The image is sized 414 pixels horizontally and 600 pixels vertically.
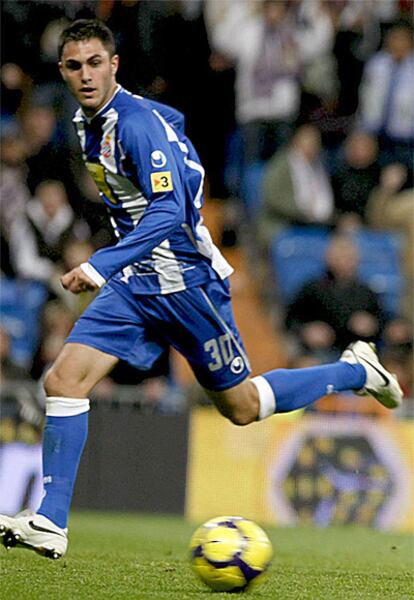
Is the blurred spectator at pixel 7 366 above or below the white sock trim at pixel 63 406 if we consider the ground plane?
below

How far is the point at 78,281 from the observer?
611 centimetres

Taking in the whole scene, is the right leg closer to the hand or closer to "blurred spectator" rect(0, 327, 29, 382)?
the hand

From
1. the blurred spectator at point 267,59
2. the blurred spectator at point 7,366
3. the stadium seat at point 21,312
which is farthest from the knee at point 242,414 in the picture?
the blurred spectator at point 267,59

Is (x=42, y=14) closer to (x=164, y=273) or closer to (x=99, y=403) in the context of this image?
(x=99, y=403)

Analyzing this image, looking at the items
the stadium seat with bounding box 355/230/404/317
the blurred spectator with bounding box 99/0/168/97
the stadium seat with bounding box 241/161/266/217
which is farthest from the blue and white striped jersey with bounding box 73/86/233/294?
the stadium seat with bounding box 241/161/266/217

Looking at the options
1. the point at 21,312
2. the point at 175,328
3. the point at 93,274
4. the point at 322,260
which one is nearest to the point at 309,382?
the point at 175,328

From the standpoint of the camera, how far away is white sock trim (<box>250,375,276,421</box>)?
7.20m

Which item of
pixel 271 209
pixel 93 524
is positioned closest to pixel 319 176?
pixel 271 209

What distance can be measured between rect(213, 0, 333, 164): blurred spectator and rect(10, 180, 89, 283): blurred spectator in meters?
2.93

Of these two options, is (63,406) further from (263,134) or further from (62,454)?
(263,134)

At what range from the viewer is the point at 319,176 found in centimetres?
1428

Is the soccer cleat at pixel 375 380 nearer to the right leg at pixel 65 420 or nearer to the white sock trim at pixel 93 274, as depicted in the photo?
the right leg at pixel 65 420

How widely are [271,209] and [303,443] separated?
3.47 metres

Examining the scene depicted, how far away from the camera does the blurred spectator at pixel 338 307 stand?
42.2 ft
